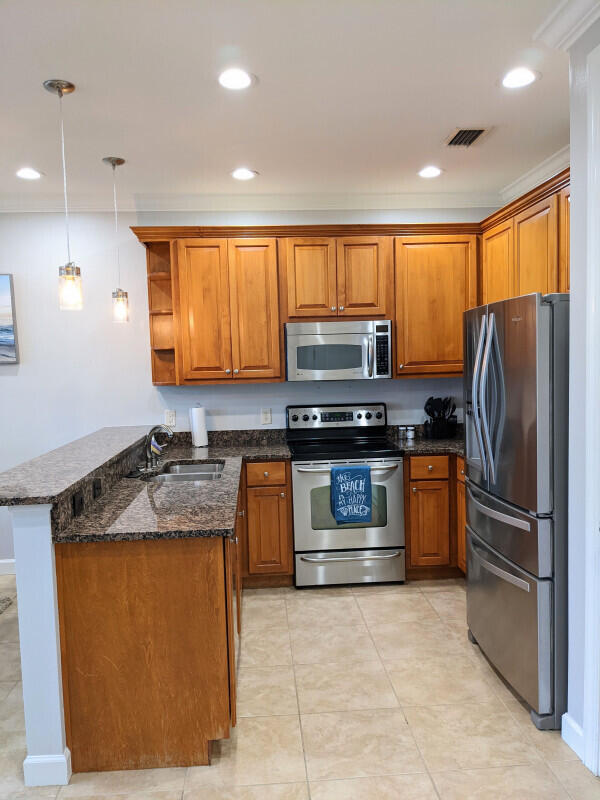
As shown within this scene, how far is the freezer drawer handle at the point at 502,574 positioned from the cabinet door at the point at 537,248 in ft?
4.46

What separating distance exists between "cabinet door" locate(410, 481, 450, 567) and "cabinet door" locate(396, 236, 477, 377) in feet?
2.69

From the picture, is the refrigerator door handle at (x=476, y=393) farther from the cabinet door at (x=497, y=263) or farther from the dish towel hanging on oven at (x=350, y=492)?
the dish towel hanging on oven at (x=350, y=492)

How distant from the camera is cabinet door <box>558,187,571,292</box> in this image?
9.15 ft

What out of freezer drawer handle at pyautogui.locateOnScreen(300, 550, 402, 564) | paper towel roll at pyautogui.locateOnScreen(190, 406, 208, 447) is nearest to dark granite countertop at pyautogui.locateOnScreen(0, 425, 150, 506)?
paper towel roll at pyautogui.locateOnScreen(190, 406, 208, 447)

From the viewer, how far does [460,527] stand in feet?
12.3

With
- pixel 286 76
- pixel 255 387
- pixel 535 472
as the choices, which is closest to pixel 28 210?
pixel 255 387

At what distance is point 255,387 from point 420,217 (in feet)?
5.70

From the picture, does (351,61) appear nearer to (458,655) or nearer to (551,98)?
(551,98)

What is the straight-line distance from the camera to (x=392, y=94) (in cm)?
254

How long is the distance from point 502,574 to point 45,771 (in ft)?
6.23

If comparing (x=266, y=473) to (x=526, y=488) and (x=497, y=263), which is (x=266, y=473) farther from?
(x=497, y=263)

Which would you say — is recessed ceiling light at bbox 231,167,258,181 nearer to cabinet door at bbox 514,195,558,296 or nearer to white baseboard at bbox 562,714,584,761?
cabinet door at bbox 514,195,558,296

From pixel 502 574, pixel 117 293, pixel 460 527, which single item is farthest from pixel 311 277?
pixel 502 574

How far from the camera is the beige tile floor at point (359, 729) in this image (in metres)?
1.99
